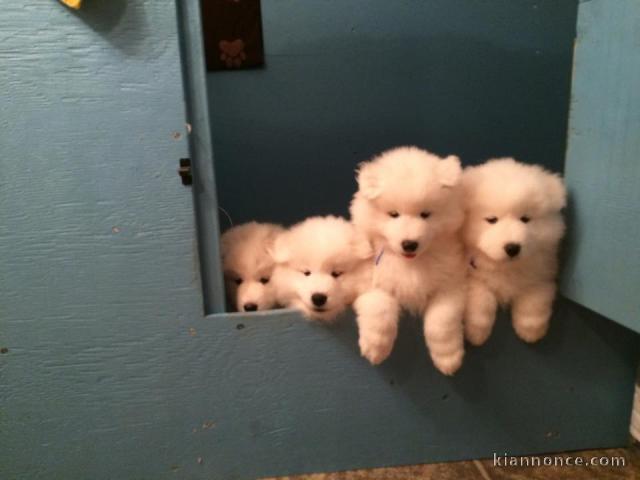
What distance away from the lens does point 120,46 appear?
100 centimetres

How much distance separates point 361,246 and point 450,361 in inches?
13.2

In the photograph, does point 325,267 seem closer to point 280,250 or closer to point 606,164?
point 280,250

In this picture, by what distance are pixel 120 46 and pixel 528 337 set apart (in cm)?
112

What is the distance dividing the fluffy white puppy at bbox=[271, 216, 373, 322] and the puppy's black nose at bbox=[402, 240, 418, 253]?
0.50 ft

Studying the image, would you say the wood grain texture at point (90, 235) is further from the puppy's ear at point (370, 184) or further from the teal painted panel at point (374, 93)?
the teal painted panel at point (374, 93)

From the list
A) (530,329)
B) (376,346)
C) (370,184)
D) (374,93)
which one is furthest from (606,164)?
(374,93)

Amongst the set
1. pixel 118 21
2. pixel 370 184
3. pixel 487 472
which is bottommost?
pixel 487 472

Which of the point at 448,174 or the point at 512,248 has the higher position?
the point at 448,174

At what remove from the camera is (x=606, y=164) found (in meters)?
1.06

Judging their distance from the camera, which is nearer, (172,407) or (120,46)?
(120,46)

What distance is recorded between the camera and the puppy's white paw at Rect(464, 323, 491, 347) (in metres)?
1.15

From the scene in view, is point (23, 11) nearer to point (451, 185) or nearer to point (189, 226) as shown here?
point (189, 226)

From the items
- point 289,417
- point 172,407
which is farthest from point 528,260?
point 172,407

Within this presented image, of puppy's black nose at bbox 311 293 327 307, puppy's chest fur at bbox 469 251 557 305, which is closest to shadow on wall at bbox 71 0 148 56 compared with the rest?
puppy's black nose at bbox 311 293 327 307
